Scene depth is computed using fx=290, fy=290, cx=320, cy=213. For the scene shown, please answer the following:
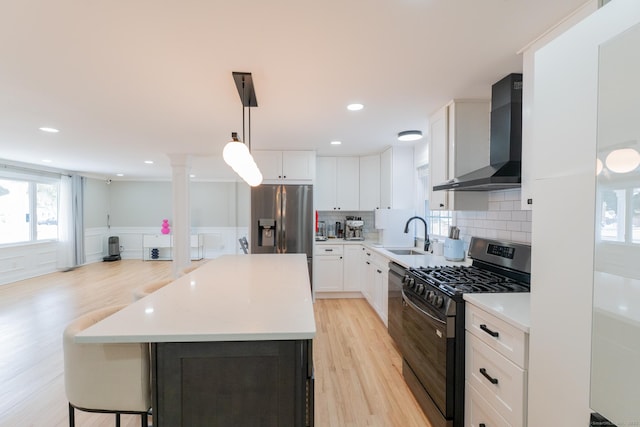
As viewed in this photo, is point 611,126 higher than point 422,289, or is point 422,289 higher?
point 611,126

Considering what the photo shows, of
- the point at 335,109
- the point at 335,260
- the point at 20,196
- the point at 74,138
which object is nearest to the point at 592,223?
the point at 335,109

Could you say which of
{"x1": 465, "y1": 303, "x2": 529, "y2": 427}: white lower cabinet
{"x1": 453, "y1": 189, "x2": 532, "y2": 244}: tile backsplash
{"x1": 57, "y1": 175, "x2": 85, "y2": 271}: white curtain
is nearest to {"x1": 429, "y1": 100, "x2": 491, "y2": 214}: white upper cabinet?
{"x1": 453, "y1": 189, "x2": 532, "y2": 244}: tile backsplash

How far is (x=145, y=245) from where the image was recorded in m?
7.94

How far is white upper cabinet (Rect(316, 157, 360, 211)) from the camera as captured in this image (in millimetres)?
4805

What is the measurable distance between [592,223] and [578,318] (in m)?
0.31

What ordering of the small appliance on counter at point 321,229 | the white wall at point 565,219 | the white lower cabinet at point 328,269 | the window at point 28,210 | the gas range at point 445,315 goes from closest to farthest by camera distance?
the white wall at point 565,219, the gas range at point 445,315, the white lower cabinet at point 328,269, the small appliance on counter at point 321,229, the window at point 28,210

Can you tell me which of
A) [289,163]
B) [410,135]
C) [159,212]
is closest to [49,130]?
[289,163]

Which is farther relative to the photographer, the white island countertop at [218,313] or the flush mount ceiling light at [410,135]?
the flush mount ceiling light at [410,135]

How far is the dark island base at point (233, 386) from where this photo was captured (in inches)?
45.6

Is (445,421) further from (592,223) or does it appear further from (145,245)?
(145,245)

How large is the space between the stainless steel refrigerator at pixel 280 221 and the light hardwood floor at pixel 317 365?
40.4 inches

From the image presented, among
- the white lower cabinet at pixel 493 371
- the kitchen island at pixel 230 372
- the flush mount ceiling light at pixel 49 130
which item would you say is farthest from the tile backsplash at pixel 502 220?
the flush mount ceiling light at pixel 49 130

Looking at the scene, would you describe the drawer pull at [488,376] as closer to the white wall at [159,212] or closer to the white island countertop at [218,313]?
the white island countertop at [218,313]

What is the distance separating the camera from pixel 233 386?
1166mm
